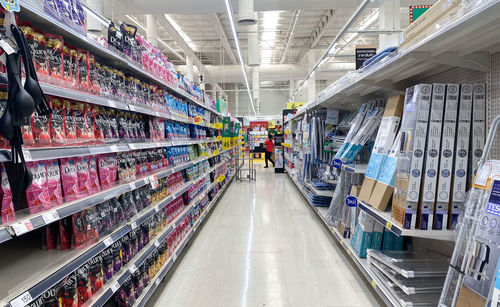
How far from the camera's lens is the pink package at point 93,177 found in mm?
1854

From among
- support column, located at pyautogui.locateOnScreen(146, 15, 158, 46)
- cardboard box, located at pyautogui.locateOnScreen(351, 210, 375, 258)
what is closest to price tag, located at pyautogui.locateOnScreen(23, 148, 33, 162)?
cardboard box, located at pyautogui.locateOnScreen(351, 210, 375, 258)

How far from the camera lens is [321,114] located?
5.38 m

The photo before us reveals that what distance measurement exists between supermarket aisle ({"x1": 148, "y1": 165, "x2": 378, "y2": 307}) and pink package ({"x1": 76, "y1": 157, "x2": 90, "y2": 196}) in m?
1.32

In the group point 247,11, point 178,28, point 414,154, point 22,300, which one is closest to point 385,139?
point 414,154

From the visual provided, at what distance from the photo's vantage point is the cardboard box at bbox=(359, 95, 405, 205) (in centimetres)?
239

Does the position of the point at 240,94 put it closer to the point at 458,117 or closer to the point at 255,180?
the point at 255,180

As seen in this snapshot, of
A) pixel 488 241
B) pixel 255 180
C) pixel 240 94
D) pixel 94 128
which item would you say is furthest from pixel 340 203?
pixel 240 94

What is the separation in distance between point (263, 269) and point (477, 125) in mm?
2324

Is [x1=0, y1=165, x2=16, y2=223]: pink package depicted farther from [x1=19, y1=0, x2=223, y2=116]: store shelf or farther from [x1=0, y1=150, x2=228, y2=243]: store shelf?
[x1=19, y1=0, x2=223, y2=116]: store shelf

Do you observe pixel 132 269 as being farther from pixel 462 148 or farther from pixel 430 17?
pixel 430 17

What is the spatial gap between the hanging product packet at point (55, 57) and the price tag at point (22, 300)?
0.95 meters

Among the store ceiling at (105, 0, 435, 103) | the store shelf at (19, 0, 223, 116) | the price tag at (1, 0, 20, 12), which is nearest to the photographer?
the price tag at (1, 0, 20, 12)

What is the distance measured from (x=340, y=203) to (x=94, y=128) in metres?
2.93

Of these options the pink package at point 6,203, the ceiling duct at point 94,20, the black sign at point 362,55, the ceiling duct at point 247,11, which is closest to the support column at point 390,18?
the black sign at point 362,55
